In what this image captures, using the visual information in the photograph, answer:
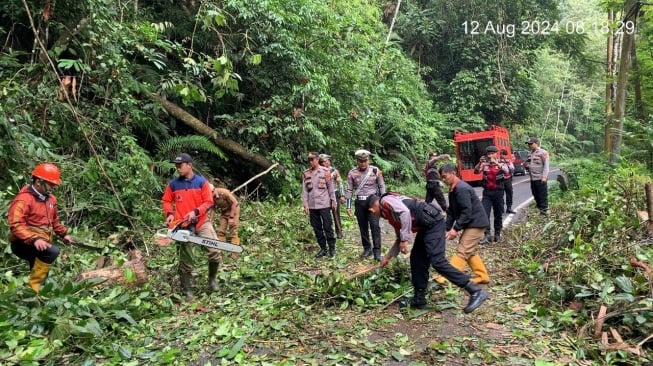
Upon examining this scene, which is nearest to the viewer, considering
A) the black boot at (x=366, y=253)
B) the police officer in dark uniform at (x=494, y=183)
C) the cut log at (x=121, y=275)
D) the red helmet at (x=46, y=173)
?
the red helmet at (x=46, y=173)

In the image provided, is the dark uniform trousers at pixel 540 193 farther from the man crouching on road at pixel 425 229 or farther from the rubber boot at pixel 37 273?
the rubber boot at pixel 37 273

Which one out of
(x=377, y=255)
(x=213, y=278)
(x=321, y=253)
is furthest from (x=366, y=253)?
(x=213, y=278)

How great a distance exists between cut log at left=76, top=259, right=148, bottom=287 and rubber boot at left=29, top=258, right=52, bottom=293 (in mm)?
575

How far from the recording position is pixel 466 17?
22.9 metres

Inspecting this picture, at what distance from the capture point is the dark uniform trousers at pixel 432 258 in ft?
15.1

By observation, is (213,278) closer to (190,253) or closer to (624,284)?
(190,253)

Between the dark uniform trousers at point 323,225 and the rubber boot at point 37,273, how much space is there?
3.73 meters

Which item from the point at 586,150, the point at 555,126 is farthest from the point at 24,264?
the point at 586,150

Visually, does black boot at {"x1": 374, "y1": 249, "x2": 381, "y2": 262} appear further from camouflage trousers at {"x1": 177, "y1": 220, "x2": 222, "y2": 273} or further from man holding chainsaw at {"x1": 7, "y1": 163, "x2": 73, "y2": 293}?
man holding chainsaw at {"x1": 7, "y1": 163, "x2": 73, "y2": 293}

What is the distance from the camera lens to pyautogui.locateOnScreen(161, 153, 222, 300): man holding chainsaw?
5316mm

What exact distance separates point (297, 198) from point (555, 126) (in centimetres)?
4641

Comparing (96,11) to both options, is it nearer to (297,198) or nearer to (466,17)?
(297,198)

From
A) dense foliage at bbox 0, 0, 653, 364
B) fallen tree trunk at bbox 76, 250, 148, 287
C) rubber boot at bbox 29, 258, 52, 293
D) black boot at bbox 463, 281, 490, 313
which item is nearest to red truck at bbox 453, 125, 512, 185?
dense foliage at bbox 0, 0, 653, 364

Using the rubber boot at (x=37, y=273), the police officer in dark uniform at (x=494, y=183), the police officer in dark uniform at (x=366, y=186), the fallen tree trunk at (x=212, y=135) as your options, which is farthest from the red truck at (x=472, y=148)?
the rubber boot at (x=37, y=273)
